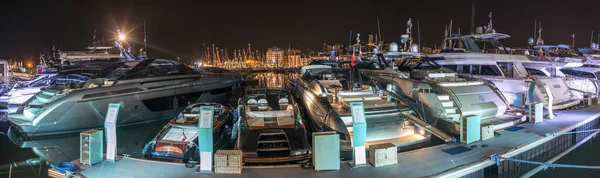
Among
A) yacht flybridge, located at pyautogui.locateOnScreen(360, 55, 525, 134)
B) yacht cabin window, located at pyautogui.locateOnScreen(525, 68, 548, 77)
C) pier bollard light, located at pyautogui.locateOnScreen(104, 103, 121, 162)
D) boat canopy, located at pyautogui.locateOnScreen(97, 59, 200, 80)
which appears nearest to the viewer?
pier bollard light, located at pyautogui.locateOnScreen(104, 103, 121, 162)

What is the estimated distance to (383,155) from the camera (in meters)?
6.17

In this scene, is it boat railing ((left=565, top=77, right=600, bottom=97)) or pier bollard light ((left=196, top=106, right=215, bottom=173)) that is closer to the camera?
pier bollard light ((left=196, top=106, right=215, bottom=173))

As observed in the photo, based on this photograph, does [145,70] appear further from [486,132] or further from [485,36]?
[485,36]

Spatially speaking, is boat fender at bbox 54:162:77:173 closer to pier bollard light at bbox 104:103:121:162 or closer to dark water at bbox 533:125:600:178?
pier bollard light at bbox 104:103:121:162

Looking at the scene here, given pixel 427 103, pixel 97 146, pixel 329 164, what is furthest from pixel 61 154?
pixel 427 103

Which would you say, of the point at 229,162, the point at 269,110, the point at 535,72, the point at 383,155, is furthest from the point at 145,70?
the point at 535,72

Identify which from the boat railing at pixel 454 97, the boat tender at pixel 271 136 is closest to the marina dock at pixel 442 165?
the boat tender at pixel 271 136

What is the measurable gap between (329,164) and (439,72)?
683cm

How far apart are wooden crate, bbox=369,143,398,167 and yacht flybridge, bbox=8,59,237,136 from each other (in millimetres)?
10222

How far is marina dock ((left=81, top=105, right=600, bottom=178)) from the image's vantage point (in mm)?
5859

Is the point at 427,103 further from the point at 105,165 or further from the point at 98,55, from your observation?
the point at 98,55

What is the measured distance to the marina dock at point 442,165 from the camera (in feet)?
19.2

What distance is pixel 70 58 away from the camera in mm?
22062

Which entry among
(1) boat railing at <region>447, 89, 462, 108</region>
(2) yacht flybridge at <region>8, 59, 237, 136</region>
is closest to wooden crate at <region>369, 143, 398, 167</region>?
(1) boat railing at <region>447, 89, 462, 108</region>
